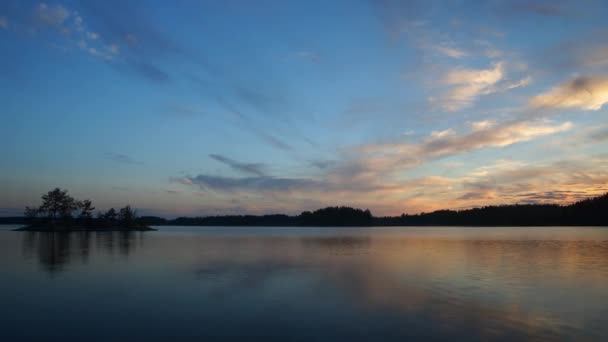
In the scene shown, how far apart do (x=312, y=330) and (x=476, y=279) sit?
17.5 metres

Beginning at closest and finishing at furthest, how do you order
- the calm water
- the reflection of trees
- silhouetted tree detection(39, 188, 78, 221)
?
the calm water → the reflection of trees → silhouetted tree detection(39, 188, 78, 221)

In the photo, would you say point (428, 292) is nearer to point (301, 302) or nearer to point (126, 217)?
point (301, 302)

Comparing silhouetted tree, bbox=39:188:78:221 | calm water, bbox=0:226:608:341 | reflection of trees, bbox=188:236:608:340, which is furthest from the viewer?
silhouetted tree, bbox=39:188:78:221

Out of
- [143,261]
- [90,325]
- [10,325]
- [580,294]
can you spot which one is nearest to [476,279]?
[580,294]

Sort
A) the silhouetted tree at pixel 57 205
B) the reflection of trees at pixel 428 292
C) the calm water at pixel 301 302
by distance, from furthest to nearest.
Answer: the silhouetted tree at pixel 57 205 < the reflection of trees at pixel 428 292 < the calm water at pixel 301 302

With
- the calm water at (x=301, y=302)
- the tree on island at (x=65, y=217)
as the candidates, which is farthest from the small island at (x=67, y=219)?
the calm water at (x=301, y=302)

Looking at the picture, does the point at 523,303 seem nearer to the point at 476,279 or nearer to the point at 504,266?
the point at 476,279

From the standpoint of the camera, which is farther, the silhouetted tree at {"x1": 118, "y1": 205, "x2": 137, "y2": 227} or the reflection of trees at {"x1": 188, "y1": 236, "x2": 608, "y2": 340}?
the silhouetted tree at {"x1": 118, "y1": 205, "x2": 137, "y2": 227}

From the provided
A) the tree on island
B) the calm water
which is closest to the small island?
the tree on island

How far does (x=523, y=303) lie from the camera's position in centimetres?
2027

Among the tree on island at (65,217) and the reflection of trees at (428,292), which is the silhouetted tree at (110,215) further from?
the reflection of trees at (428,292)

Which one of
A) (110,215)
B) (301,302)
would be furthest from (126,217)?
(301,302)


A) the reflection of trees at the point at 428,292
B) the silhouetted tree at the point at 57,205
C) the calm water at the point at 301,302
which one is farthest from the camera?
Result: the silhouetted tree at the point at 57,205

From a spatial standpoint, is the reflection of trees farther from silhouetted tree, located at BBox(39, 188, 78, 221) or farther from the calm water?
silhouetted tree, located at BBox(39, 188, 78, 221)
